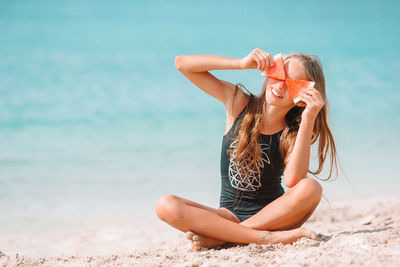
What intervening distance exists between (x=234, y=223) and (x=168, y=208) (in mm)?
412

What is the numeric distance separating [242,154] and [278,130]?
0.33 m

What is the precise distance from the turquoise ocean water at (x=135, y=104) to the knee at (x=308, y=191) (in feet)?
3.36

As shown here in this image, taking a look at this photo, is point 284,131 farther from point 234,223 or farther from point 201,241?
point 201,241

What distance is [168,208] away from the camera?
2482 mm

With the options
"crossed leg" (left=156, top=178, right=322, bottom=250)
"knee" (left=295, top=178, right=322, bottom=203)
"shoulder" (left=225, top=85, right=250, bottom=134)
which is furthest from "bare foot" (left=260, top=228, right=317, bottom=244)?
"shoulder" (left=225, top=85, right=250, bottom=134)

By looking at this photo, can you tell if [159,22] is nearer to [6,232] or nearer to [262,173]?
[6,232]

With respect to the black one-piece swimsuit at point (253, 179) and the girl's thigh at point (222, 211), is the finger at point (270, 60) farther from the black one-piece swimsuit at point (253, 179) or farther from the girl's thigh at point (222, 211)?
the girl's thigh at point (222, 211)

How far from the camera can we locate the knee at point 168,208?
2.47 m

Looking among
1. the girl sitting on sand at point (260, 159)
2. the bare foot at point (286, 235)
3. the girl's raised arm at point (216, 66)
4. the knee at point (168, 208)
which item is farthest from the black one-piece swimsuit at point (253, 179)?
the knee at point (168, 208)

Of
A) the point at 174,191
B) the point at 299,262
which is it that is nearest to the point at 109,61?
the point at 174,191

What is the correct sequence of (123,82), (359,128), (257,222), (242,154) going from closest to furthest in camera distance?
(257,222)
(242,154)
(359,128)
(123,82)

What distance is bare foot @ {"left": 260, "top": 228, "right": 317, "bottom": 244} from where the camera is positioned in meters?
2.50

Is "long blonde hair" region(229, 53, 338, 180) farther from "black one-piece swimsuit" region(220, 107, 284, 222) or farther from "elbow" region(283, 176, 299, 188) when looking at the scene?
"elbow" region(283, 176, 299, 188)

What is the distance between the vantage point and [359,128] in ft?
31.0
